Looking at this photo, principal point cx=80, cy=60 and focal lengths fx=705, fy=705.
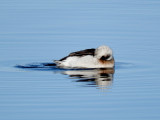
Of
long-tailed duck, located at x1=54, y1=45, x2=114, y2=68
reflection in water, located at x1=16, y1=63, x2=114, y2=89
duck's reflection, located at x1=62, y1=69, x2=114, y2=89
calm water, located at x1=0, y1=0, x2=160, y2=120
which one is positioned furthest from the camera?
long-tailed duck, located at x1=54, y1=45, x2=114, y2=68

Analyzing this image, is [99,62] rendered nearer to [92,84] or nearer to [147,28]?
[92,84]

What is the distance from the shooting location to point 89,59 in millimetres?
24203

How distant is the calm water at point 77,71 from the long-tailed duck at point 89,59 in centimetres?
47

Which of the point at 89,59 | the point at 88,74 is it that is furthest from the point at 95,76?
the point at 89,59

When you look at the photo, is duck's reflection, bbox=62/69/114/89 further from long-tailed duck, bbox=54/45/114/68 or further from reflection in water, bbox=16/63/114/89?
long-tailed duck, bbox=54/45/114/68

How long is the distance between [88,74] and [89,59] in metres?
1.68

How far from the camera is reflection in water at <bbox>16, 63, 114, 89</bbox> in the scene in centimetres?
2083

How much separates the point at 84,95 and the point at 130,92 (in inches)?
54.4

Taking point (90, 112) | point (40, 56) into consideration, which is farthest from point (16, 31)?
point (90, 112)

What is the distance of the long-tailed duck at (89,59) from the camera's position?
24.1 metres

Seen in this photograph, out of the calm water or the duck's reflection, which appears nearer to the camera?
the calm water

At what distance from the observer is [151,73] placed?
22.4m

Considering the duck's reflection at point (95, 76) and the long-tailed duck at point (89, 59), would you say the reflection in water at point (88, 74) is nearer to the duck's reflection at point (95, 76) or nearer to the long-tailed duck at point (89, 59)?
the duck's reflection at point (95, 76)

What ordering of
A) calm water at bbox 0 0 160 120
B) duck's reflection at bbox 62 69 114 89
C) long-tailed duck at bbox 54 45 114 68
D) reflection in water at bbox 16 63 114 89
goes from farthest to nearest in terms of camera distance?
long-tailed duck at bbox 54 45 114 68 < reflection in water at bbox 16 63 114 89 < duck's reflection at bbox 62 69 114 89 < calm water at bbox 0 0 160 120
